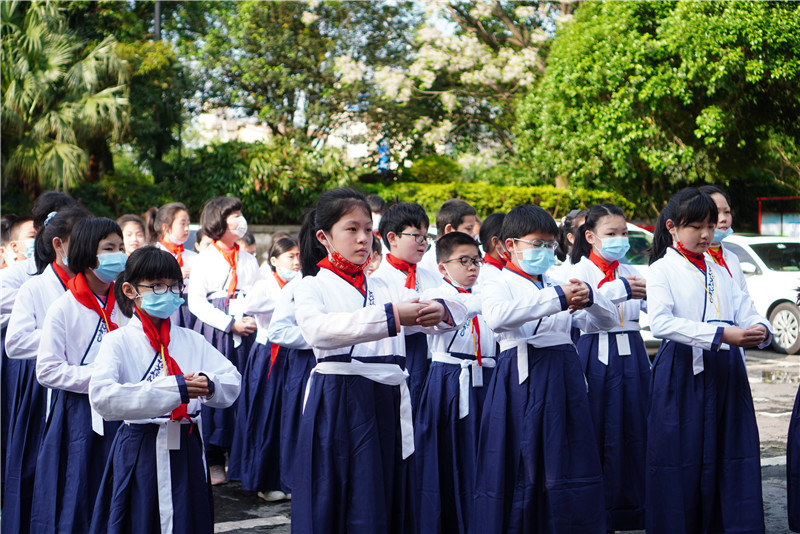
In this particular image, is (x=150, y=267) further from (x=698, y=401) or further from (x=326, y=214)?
(x=698, y=401)

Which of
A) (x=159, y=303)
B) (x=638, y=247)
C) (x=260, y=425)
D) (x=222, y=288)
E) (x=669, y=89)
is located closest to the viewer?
(x=159, y=303)

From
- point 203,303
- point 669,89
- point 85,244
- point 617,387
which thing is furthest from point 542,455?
point 669,89

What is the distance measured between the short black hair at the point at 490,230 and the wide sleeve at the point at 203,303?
83.4 inches

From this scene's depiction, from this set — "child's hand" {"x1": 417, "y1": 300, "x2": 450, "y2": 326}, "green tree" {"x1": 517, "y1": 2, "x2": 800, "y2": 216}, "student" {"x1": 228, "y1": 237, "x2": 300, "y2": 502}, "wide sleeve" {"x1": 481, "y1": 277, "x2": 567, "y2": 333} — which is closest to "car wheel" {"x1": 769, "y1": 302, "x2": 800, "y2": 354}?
"green tree" {"x1": 517, "y1": 2, "x2": 800, "y2": 216}

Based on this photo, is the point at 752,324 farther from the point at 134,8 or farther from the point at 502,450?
the point at 134,8

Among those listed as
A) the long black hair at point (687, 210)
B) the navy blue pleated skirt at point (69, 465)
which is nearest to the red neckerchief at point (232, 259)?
the navy blue pleated skirt at point (69, 465)

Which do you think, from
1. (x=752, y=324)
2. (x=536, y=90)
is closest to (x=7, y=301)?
(x=752, y=324)

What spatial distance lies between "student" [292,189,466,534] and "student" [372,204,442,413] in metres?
1.38

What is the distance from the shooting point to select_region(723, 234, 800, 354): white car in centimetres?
1270

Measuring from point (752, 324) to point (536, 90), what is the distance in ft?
50.2

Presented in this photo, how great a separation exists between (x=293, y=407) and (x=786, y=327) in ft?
29.2

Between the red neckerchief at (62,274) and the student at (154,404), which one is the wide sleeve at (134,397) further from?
the red neckerchief at (62,274)

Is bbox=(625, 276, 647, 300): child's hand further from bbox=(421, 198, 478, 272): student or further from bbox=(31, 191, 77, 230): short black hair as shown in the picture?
bbox=(31, 191, 77, 230): short black hair

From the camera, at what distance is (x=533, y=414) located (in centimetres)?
428
